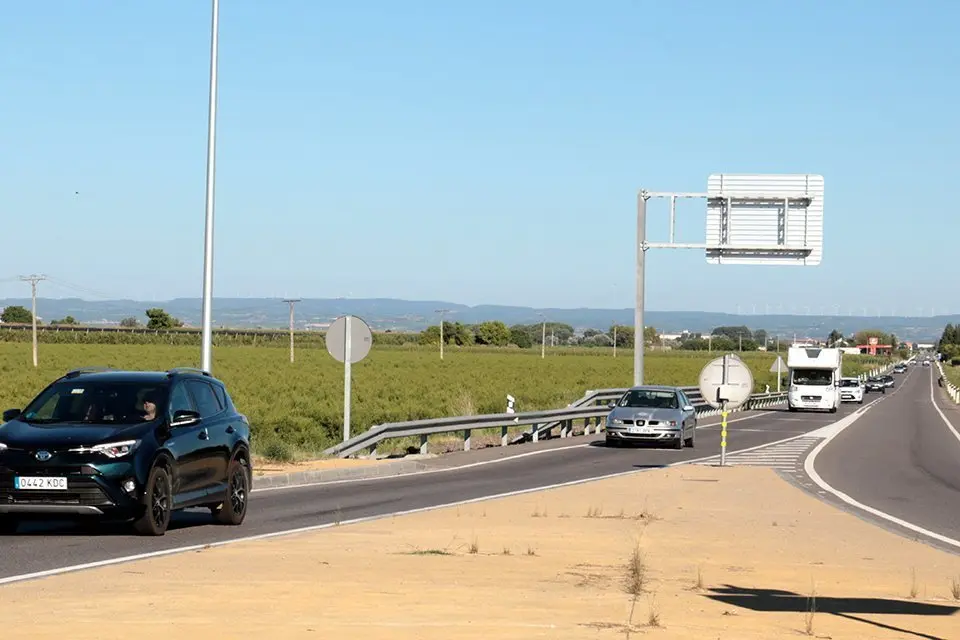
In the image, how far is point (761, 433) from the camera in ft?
149

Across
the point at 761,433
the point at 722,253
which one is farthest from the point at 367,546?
the point at 761,433

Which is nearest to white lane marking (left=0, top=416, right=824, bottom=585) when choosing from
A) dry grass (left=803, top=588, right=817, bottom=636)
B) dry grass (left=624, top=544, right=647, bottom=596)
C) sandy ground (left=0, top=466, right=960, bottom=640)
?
sandy ground (left=0, top=466, right=960, bottom=640)

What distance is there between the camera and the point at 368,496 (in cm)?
2150

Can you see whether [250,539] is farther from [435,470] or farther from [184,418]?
[435,470]

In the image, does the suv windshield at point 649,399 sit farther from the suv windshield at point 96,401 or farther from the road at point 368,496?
the suv windshield at point 96,401

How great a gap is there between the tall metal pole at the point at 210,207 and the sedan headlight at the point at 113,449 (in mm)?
9445

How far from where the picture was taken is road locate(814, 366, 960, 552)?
20906 mm

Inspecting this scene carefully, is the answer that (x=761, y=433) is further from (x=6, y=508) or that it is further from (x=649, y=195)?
(x=6, y=508)

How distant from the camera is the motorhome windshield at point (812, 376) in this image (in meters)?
65.9

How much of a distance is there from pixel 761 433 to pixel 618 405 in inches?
382

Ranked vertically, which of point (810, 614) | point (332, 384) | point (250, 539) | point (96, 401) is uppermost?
point (96, 401)

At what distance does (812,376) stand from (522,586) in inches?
2227

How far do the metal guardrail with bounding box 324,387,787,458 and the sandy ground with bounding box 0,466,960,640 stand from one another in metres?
10.8

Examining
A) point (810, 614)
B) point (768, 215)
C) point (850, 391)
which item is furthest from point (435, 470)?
point (850, 391)
